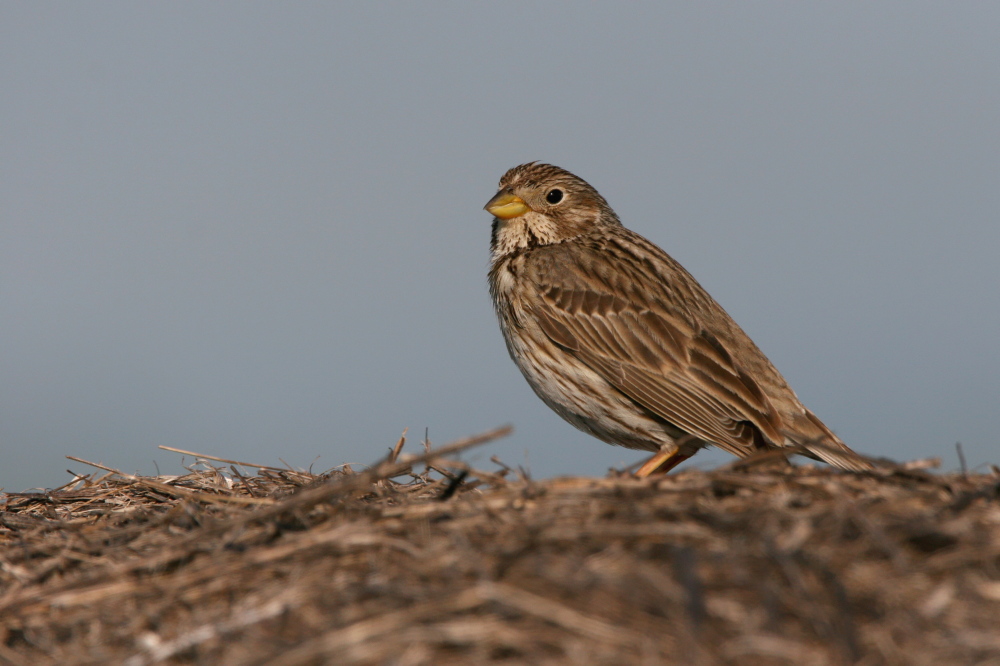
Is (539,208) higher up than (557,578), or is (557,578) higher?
(539,208)

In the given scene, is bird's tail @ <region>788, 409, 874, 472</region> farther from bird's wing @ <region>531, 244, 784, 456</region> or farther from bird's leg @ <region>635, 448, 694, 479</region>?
bird's leg @ <region>635, 448, 694, 479</region>

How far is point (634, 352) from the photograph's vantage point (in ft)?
22.2

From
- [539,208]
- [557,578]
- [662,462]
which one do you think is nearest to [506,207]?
[539,208]

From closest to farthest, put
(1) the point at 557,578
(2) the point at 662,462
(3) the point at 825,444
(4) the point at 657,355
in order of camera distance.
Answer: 1. (1) the point at 557,578
2. (3) the point at 825,444
3. (2) the point at 662,462
4. (4) the point at 657,355

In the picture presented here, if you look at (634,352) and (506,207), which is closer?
(634,352)

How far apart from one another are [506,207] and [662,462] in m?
2.31

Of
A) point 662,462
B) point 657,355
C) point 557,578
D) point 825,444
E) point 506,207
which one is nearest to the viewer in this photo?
point 557,578

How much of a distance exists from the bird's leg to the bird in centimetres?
1

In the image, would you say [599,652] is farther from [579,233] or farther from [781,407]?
[579,233]

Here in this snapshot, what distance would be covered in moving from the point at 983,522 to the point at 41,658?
313 centimetres

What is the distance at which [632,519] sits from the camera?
10.9 ft

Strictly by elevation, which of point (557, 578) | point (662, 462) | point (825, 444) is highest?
point (662, 462)

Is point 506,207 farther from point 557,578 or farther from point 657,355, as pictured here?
point 557,578

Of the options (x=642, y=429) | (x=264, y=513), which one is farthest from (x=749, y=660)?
(x=642, y=429)
